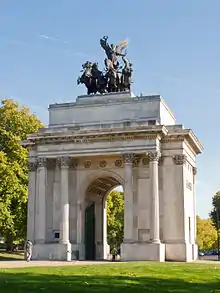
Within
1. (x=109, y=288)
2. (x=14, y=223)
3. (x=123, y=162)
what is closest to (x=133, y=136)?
(x=123, y=162)

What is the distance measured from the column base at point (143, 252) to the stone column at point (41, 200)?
6418 mm

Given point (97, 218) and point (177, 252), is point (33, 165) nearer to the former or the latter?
point (97, 218)

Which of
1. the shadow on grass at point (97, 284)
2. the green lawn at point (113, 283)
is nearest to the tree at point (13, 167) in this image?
the green lawn at point (113, 283)

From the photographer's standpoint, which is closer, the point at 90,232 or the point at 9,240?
the point at 90,232

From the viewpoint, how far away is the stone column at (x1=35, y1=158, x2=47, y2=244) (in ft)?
128

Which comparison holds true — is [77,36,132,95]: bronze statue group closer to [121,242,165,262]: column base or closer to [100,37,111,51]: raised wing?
[100,37,111,51]: raised wing

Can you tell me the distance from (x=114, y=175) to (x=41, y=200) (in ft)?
18.6

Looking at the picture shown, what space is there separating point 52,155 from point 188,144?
33.6ft

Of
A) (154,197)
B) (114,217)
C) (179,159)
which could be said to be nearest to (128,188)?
(154,197)

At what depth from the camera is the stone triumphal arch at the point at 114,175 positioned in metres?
36.8

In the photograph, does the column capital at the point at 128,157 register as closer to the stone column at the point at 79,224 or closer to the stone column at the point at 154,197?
the stone column at the point at 154,197

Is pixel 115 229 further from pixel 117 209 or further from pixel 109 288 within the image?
pixel 109 288

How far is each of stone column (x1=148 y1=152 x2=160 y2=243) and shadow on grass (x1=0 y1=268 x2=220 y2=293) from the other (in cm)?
1677

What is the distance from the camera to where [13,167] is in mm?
44219
